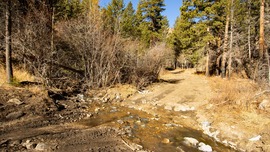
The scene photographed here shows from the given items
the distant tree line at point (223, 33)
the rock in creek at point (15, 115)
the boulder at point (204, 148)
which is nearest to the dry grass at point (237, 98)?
the boulder at point (204, 148)

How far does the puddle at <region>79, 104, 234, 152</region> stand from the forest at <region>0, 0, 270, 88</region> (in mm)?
3939

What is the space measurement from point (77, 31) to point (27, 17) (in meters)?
2.56

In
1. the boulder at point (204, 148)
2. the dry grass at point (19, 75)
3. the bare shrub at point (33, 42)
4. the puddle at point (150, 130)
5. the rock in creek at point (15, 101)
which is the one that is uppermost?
the bare shrub at point (33, 42)

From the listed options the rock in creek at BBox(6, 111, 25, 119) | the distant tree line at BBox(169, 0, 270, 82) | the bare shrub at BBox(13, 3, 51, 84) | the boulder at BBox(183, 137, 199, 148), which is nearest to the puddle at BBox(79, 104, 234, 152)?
the boulder at BBox(183, 137, 199, 148)

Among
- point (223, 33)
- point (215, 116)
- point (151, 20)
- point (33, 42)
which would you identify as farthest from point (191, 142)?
point (151, 20)

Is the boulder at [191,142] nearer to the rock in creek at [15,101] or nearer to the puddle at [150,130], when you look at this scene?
the puddle at [150,130]

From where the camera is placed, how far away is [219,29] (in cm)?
1661

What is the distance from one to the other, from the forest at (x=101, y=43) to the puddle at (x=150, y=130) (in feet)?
12.9

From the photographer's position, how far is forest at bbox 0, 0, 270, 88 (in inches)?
360

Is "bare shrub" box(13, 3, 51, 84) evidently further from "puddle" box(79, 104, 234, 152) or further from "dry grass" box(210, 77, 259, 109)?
"dry grass" box(210, 77, 259, 109)

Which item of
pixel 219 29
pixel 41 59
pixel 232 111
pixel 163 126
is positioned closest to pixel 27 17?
pixel 41 59

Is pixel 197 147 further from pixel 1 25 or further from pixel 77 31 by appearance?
pixel 1 25

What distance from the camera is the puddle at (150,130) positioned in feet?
16.4

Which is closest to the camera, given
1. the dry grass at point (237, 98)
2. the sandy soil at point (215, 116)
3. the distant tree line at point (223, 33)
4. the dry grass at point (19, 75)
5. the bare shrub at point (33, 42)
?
the sandy soil at point (215, 116)
